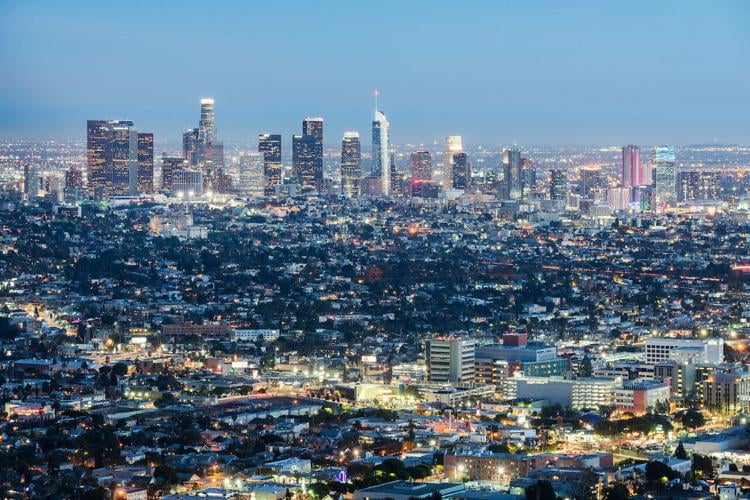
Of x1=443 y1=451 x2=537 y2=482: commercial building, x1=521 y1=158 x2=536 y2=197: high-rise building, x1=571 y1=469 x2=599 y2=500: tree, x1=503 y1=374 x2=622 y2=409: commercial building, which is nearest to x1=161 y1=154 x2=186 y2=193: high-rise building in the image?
x1=521 y1=158 x2=536 y2=197: high-rise building

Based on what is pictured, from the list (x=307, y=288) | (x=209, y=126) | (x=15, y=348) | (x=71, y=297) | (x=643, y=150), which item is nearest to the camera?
(x=15, y=348)

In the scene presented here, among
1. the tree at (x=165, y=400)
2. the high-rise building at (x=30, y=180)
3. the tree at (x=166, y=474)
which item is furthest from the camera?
the high-rise building at (x=30, y=180)

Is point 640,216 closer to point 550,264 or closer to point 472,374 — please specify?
point 550,264

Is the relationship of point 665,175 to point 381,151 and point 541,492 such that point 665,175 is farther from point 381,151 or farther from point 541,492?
point 541,492

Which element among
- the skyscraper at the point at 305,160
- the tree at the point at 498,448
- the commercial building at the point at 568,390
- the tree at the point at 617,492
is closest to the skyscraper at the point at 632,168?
the skyscraper at the point at 305,160

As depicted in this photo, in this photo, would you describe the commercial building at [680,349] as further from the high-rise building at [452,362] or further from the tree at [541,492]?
the tree at [541,492]

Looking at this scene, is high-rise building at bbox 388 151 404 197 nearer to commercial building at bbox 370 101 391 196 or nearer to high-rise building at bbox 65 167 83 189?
commercial building at bbox 370 101 391 196

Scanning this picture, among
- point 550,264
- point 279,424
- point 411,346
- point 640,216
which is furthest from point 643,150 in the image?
point 279,424
